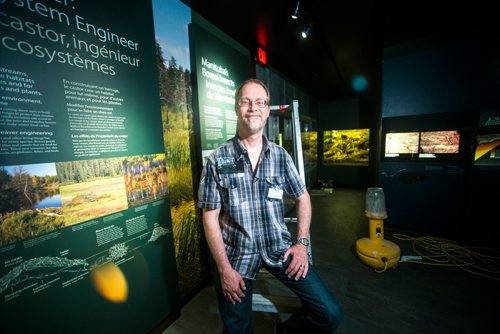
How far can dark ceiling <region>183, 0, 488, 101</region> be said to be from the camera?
2.41 metres

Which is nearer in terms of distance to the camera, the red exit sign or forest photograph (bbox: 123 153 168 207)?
forest photograph (bbox: 123 153 168 207)

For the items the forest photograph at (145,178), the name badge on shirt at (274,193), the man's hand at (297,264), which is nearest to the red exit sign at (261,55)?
the forest photograph at (145,178)

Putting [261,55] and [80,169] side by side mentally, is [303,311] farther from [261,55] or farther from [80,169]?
[261,55]

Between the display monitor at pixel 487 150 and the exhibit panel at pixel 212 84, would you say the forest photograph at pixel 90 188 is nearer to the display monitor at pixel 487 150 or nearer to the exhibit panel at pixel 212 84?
the exhibit panel at pixel 212 84

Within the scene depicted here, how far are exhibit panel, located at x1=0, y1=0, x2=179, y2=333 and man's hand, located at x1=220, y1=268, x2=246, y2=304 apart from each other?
0.83 meters

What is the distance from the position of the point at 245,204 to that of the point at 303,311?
30.8 inches

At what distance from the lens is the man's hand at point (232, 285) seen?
126cm

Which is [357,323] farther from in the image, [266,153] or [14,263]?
[14,263]

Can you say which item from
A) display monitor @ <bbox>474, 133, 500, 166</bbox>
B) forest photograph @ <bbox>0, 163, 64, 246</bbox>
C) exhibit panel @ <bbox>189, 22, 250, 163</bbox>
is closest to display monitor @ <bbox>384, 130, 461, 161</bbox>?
display monitor @ <bbox>474, 133, 500, 166</bbox>

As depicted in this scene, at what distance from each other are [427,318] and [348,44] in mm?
3879

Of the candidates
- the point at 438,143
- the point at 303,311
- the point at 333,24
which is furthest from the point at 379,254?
the point at 333,24

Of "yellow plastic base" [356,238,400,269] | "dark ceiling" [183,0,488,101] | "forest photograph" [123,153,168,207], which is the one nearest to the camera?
"forest photograph" [123,153,168,207]

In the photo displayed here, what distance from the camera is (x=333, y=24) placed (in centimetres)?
296

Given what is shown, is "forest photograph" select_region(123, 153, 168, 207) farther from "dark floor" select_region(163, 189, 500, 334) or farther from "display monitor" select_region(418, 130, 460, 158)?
"display monitor" select_region(418, 130, 460, 158)
